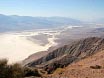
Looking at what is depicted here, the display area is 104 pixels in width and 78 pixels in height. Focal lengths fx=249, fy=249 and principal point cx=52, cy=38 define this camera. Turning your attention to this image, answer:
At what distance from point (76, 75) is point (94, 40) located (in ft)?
215

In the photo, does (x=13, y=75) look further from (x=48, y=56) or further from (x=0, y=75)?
(x=48, y=56)

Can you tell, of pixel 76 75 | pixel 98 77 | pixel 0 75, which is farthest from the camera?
pixel 76 75

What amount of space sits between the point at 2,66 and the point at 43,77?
126 inches

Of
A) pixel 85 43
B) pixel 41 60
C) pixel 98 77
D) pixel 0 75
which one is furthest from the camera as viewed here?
pixel 85 43

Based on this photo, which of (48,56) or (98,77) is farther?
(48,56)

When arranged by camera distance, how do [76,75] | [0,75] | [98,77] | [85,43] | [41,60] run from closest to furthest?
1. [0,75]
2. [98,77]
3. [76,75]
4. [41,60]
5. [85,43]

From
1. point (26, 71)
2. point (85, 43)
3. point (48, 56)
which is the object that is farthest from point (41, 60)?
point (26, 71)

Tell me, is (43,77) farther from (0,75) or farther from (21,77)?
(0,75)

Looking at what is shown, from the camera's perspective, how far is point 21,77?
562 inches

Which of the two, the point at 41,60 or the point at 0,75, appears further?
the point at 41,60

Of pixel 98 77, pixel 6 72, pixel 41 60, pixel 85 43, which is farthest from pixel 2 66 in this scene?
pixel 85 43

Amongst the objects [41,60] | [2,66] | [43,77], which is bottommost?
[41,60]

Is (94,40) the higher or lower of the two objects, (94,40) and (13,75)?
the lower

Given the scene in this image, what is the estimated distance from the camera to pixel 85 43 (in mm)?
80625
